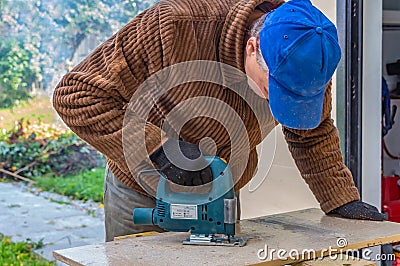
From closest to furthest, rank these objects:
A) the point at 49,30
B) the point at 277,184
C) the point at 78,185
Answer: the point at 277,184 → the point at 49,30 → the point at 78,185

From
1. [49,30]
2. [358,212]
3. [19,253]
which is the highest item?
[49,30]

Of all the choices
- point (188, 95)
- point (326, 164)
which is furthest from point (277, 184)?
point (188, 95)

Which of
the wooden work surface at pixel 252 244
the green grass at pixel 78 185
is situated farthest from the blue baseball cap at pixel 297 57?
the green grass at pixel 78 185

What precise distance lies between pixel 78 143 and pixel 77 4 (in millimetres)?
1157

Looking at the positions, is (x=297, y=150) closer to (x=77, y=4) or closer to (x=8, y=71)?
(x=77, y=4)

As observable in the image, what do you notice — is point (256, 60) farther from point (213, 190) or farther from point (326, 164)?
point (326, 164)

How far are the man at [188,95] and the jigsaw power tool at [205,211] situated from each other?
3 cm

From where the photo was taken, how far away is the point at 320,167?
1822mm

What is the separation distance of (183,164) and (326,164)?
506 millimetres

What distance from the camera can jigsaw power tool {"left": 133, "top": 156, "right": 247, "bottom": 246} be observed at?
149cm

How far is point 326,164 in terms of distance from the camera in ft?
5.96

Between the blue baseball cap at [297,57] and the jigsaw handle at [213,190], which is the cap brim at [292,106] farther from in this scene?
the jigsaw handle at [213,190]

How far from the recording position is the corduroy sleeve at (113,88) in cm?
158

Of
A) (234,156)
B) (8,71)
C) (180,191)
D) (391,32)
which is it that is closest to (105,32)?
(8,71)
